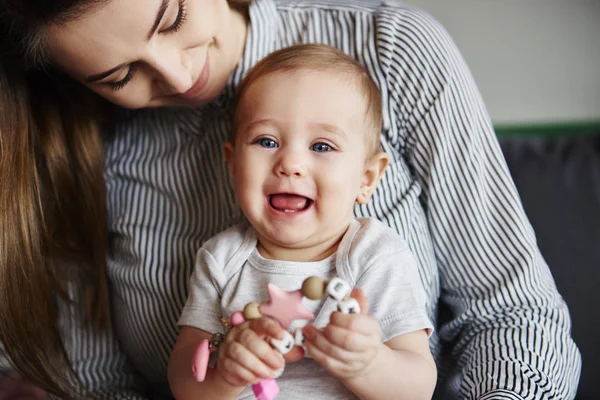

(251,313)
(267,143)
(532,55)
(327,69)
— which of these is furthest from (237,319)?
(532,55)

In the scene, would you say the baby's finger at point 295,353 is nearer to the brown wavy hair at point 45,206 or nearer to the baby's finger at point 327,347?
the baby's finger at point 327,347

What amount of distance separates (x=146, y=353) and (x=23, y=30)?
75 cm

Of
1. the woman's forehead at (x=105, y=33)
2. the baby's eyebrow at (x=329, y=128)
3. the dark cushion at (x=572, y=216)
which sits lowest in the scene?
the dark cushion at (x=572, y=216)

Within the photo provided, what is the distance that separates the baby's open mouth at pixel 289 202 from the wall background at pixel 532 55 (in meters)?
1.20

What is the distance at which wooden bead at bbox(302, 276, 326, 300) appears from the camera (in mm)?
929

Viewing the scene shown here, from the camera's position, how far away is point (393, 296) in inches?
44.5

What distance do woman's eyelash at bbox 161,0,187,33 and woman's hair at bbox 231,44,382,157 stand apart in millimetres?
162

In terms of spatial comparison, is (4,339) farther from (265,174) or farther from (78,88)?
(265,174)

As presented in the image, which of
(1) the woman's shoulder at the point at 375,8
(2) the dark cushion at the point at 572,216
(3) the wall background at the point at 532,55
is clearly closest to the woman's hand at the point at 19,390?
(1) the woman's shoulder at the point at 375,8

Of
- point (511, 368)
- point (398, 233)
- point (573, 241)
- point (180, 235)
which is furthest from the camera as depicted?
point (573, 241)

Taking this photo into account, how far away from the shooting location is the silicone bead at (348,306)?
93cm

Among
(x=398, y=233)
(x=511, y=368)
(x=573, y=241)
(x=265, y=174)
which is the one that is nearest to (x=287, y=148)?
(x=265, y=174)

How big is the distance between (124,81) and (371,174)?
517 mm

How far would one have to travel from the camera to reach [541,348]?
1275 mm
